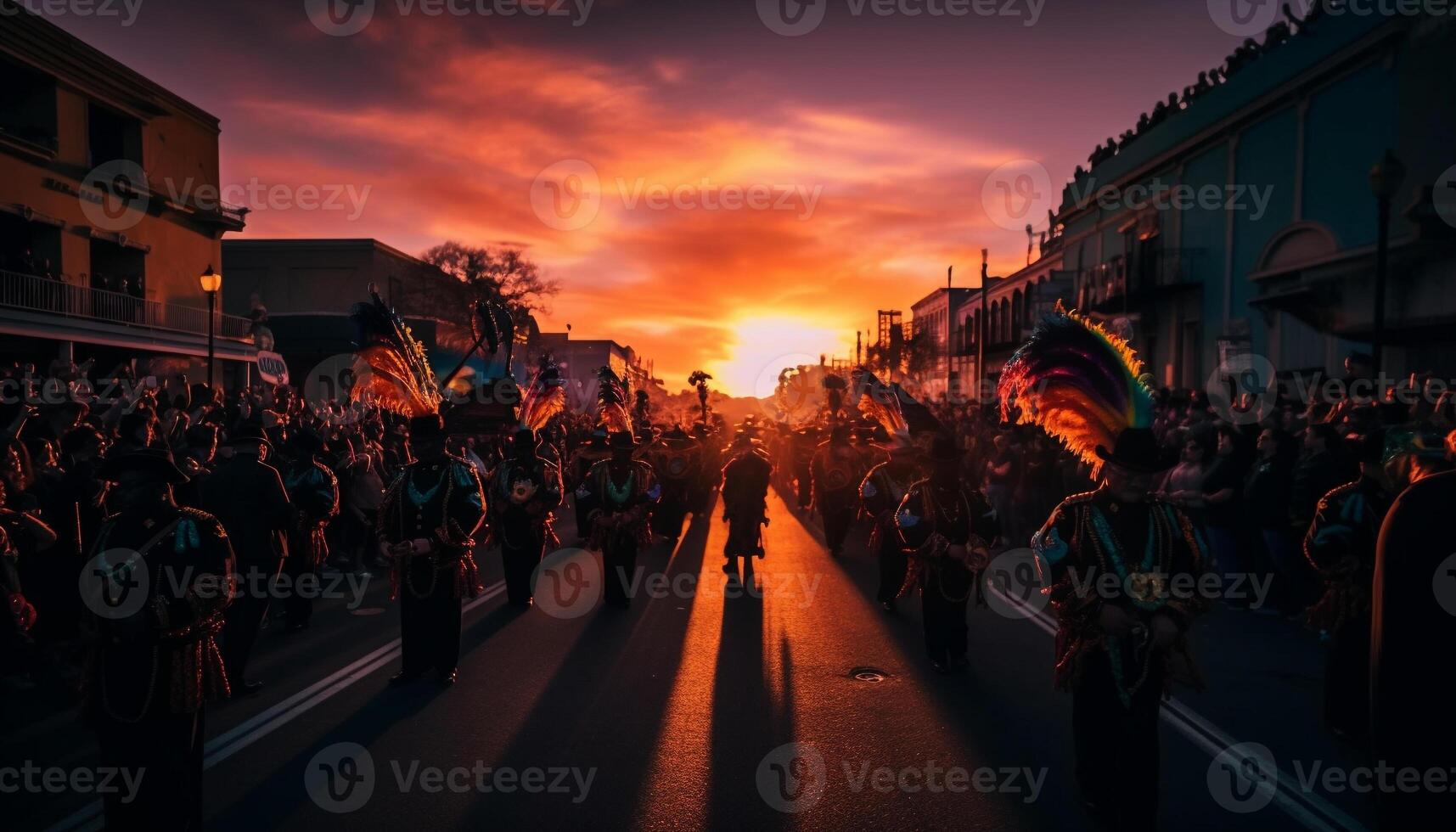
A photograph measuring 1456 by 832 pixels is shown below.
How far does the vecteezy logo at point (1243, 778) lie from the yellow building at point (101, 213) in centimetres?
2523

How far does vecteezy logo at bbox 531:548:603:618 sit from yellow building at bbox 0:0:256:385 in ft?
54.3

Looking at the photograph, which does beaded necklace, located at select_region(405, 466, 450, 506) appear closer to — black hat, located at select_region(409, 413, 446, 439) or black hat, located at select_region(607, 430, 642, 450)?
black hat, located at select_region(409, 413, 446, 439)

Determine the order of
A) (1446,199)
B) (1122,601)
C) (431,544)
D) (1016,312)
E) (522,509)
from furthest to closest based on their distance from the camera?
(1016,312) → (1446,199) → (522,509) → (431,544) → (1122,601)

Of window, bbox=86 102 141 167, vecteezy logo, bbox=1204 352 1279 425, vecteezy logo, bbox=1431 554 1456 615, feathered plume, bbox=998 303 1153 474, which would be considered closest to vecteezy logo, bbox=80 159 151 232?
window, bbox=86 102 141 167

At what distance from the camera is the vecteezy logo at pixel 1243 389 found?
1237 cm

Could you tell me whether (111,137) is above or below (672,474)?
above

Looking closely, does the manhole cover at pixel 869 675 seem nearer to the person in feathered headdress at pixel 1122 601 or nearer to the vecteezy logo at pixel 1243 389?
the person in feathered headdress at pixel 1122 601

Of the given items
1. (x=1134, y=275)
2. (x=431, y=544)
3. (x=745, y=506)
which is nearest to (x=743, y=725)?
(x=431, y=544)

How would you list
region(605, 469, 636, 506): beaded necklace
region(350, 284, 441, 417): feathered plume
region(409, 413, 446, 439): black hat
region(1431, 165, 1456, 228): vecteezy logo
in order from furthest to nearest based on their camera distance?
region(1431, 165, 1456, 228): vecteezy logo < region(605, 469, 636, 506): beaded necklace < region(350, 284, 441, 417): feathered plume < region(409, 413, 446, 439): black hat

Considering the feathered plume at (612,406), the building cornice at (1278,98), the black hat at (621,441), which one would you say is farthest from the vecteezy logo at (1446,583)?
the building cornice at (1278,98)

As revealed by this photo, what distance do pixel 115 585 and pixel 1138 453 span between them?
5186 millimetres

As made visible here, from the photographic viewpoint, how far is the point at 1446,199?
1503 cm

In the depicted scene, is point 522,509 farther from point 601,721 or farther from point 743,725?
point 743,725

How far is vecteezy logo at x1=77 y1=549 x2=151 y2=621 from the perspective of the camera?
4168 millimetres
